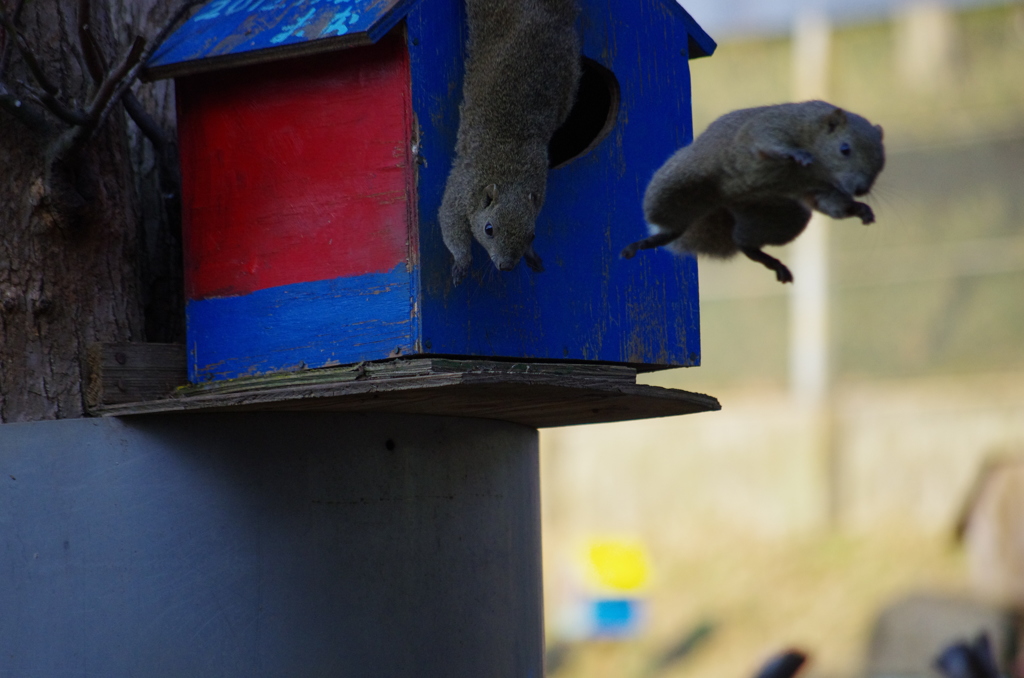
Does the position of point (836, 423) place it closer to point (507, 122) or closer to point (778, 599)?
point (778, 599)

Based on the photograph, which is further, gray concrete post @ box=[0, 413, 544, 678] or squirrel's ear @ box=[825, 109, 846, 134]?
gray concrete post @ box=[0, 413, 544, 678]

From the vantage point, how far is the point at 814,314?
1106cm

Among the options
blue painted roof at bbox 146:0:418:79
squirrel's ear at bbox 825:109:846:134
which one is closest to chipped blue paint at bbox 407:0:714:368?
blue painted roof at bbox 146:0:418:79

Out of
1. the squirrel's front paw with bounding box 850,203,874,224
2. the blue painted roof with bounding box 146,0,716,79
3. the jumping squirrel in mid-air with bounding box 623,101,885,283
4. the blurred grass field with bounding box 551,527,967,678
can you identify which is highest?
the blue painted roof with bounding box 146,0,716,79

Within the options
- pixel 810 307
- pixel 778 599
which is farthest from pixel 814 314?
pixel 778 599

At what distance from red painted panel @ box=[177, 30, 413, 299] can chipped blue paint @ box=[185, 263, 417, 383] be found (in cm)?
3

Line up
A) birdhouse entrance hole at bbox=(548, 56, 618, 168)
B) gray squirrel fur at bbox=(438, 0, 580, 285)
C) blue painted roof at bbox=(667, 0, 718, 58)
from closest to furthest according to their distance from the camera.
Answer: gray squirrel fur at bbox=(438, 0, 580, 285) → birdhouse entrance hole at bbox=(548, 56, 618, 168) → blue painted roof at bbox=(667, 0, 718, 58)

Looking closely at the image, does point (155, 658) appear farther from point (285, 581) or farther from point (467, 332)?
point (467, 332)

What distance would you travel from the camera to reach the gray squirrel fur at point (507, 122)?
8.56 feet

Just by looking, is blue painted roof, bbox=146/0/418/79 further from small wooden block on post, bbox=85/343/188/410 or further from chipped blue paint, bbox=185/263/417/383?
small wooden block on post, bbox=85/343/188/410

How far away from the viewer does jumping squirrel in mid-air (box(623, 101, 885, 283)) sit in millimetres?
2098

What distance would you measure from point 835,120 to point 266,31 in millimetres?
1322

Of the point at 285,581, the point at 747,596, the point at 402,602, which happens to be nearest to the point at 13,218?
the point at 285,581

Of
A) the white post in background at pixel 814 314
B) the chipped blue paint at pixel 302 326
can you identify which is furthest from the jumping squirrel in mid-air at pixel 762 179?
the white post in background at pixel 814 314
